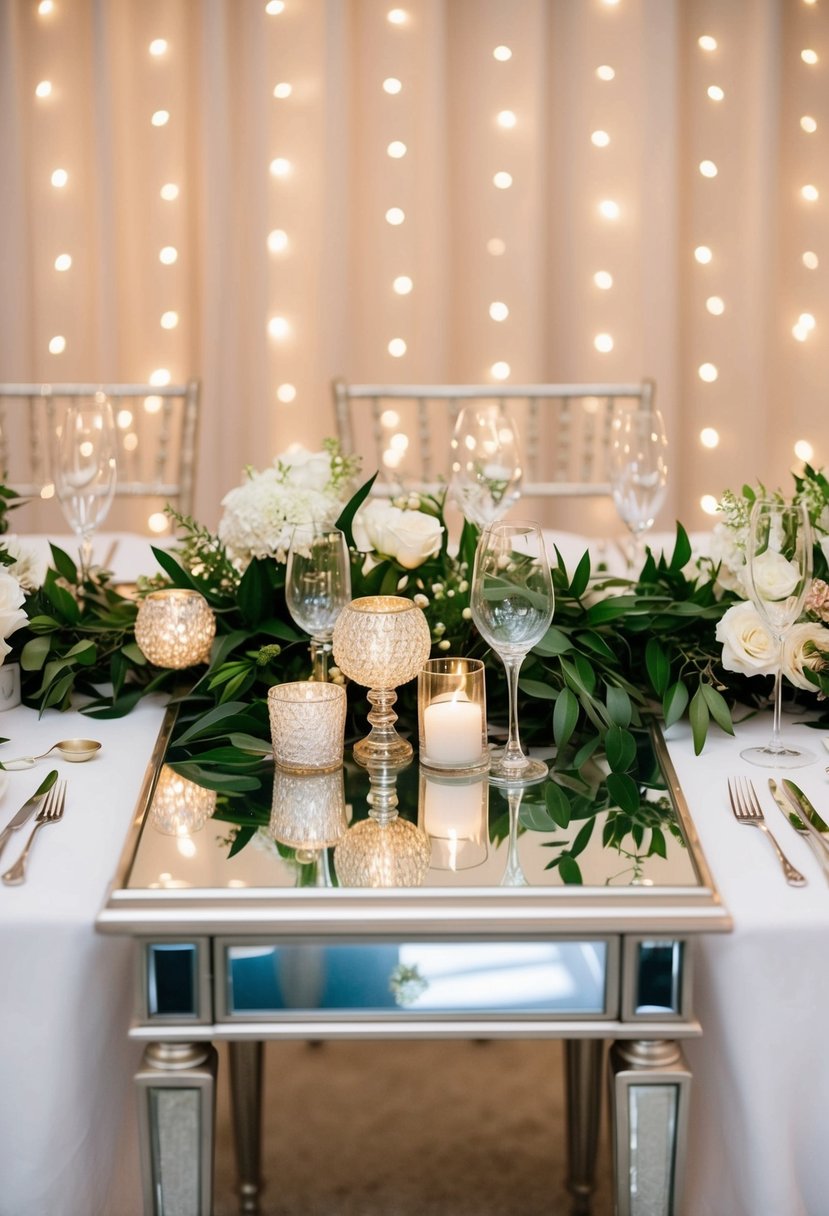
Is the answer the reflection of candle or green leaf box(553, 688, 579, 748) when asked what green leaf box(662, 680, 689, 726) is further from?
the reflection of candle

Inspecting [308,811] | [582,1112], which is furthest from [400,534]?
[582,1112]

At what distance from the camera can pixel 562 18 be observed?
308cm

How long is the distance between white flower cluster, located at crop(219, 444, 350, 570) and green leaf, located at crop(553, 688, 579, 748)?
0.95 feet

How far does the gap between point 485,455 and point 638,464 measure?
0.23 meters

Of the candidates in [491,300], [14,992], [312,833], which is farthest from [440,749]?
[491,300]

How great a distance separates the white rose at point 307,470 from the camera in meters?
1.32

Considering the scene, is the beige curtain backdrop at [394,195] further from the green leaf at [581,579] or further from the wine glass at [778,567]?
the wine glass at [778,567]

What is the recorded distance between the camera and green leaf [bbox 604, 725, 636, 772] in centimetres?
113

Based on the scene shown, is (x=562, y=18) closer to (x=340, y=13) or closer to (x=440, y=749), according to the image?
(x=340, y=13)

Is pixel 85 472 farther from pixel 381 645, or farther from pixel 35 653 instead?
pixel 381 645

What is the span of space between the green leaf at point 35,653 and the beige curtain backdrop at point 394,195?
71.7 inches

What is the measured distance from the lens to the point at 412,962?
89cm

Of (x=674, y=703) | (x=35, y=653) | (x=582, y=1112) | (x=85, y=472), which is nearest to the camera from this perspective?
(x=674, y=703)

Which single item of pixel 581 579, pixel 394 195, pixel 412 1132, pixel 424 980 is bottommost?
pixel 412 1132
